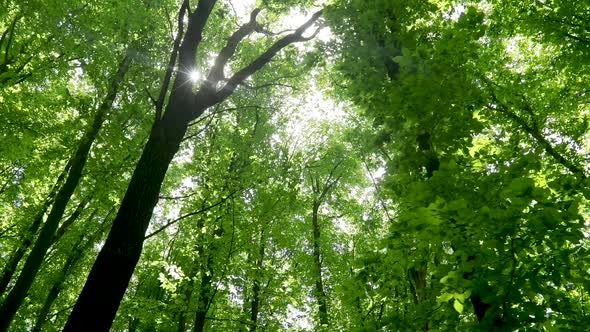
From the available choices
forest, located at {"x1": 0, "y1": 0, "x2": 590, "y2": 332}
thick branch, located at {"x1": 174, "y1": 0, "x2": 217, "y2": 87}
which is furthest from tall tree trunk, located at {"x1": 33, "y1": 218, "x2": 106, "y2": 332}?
thick branch, located at {"x1": 174, "y1": 0, "x2": 217, "y2": 87}

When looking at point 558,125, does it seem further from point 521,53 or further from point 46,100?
point 46,100

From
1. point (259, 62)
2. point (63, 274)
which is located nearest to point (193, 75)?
point (259, 62)

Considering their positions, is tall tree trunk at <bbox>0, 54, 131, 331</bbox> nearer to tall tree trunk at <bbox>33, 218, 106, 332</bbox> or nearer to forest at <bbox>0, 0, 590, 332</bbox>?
forest at <bbox>0, 0, 590, 332</bbox>

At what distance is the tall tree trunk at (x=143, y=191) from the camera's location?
3.76 m

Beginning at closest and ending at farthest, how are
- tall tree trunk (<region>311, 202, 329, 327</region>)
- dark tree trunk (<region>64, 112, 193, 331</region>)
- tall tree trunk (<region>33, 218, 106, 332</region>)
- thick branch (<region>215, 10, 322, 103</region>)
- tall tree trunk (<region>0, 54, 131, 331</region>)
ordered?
dark tree trunk (<region>64, 112, 193, 331</region>) → thick branch (<region>215, 10, 322, 103</region>) → tall tree trunk (<region>0, 54, 131, 331</region>) → tall tree trunk (<region>33, 218, 106, 332</region>) → tall tree trunk (<region>311, 202, 329, 327</region>)

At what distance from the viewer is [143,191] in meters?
4.44

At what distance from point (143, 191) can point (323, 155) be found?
1334 centimetres

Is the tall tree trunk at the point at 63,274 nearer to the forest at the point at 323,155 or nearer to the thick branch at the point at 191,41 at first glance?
the forest at the point at 323,155

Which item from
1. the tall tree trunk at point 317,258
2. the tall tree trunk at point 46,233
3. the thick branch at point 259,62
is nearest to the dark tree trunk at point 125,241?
the thick branch at point 259,62

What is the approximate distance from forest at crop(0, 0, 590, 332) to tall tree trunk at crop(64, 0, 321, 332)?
0.02 metres

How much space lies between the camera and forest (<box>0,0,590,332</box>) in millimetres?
2396

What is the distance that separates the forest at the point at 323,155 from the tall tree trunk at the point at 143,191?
19mm

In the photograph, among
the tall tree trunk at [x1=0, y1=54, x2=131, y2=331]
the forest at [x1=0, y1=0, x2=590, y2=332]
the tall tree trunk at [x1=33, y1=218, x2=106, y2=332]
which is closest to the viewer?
the forest at [x1=0, y1=0, x2=590, y2=332]

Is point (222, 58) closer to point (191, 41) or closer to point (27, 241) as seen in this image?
point (191, 41)
